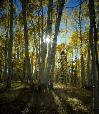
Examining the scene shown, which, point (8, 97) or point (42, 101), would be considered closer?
point (42, 101)

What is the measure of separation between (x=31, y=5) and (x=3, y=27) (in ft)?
32.5

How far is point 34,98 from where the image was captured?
49.8ft

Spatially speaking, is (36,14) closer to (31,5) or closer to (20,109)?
(31,5)

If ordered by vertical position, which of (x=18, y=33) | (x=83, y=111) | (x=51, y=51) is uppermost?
(x=18, y=33)

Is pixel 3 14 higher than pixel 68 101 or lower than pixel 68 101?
higher

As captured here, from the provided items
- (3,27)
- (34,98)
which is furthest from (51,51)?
(3,27)

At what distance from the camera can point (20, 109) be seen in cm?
1220

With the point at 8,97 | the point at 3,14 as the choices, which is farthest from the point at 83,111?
the point at 3,14

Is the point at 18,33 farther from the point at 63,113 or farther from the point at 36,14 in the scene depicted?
the point at 63,113

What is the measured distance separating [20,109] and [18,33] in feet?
97.4

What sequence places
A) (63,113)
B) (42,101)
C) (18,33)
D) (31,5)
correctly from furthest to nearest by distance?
(18,33) → (31,5) → (42,101) → (63,113)

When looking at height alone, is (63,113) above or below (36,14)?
below

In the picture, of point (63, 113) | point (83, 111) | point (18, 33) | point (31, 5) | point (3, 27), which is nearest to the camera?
point (63, 113)

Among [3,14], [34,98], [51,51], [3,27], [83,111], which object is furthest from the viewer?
[3,27]
